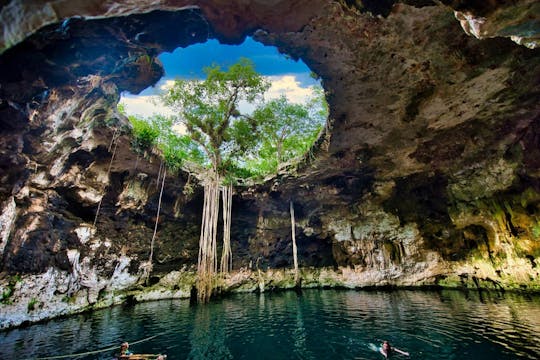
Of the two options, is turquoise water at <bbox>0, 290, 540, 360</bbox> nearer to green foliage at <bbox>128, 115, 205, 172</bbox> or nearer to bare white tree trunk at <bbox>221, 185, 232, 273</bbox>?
bare white tree trunk at <bbox>221, 185, 232, 273</bbox>

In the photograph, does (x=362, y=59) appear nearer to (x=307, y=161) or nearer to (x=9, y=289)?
(x=307, y=161)

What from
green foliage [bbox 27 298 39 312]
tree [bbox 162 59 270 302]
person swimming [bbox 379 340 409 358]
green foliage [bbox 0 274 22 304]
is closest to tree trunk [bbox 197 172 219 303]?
tree [bbox 162 59 270 302]

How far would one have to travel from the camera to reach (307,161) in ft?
41.5

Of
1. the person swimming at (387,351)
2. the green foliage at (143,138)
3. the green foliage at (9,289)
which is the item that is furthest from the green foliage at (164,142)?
the person swimming at (387,351)

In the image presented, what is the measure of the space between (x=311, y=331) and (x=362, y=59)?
25.2 ft

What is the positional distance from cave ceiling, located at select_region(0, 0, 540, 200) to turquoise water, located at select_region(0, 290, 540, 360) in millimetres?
5179

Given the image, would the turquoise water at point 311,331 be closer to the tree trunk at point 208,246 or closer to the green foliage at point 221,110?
Result: the tree trunk at point 208,246

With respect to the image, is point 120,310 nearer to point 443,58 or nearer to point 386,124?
point 386,124

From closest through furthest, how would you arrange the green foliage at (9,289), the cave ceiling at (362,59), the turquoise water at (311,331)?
1. the cave ceiling at (362,59)
2. the turquoise water at (311,331)
3. the green foliage at (9,289)

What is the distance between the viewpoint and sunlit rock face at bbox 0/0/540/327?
5.03 m

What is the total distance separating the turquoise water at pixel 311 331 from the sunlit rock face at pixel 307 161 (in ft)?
8.09

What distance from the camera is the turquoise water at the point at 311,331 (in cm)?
580

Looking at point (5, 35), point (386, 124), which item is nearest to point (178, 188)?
point (386, 124)

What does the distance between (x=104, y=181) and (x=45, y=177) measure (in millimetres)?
2313
